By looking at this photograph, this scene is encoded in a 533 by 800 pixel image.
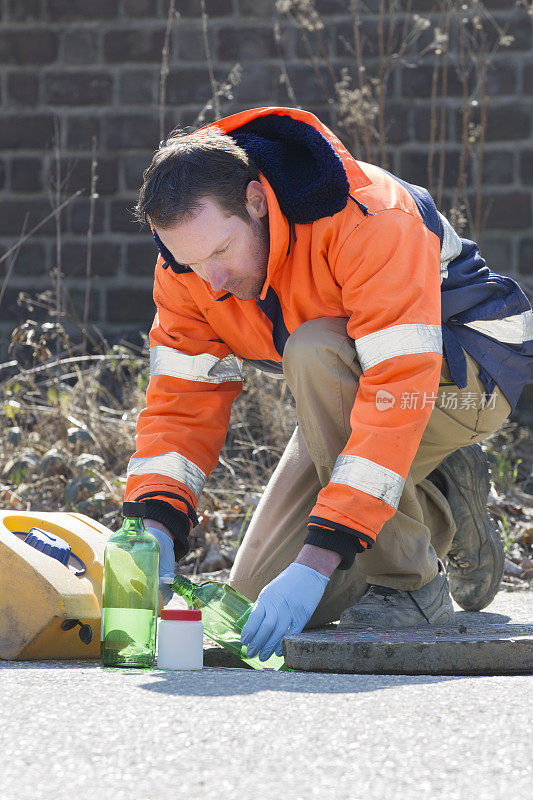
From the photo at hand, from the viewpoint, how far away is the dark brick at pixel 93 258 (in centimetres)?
573

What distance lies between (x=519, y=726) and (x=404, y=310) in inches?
43.6

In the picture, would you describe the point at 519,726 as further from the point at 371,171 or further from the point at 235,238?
the point at 371,171

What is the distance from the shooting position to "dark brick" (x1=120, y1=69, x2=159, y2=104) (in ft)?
18.5

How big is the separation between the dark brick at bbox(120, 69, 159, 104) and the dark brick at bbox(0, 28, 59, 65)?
422 millimetres

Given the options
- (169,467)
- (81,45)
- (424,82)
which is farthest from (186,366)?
(81,45)

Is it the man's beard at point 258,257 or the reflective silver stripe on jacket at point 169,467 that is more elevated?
the man's beard at point 258,257

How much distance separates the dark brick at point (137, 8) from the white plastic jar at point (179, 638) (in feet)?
13.9

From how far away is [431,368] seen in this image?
2473 millimetres

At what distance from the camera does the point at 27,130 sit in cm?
575

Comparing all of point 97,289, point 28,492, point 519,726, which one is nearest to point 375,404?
point 519,726

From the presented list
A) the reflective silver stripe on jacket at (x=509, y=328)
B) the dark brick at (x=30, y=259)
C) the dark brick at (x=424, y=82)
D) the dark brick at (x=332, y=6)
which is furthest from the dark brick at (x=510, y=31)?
the reflective silver stripe on jacket at (x=509, y=328)

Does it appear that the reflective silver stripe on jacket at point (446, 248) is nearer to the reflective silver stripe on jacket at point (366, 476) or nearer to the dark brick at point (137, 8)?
the reflective silver stripe on jacket at point (366, 476)

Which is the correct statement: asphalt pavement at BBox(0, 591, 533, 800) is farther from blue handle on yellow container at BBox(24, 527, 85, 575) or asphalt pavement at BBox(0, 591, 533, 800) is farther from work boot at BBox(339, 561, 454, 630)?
work boot at BBox(339, 561, 454, 630)

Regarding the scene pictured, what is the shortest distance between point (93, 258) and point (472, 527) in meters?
3.20
